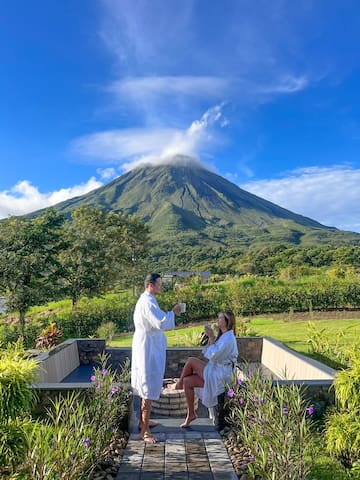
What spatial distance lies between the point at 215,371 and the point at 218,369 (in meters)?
0.03

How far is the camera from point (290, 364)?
5.61 m

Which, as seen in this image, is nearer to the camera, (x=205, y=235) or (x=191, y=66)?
(x=191, y=66)

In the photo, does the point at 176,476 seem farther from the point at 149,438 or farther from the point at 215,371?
the point at 215,371

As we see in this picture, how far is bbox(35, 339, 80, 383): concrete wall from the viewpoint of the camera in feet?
17.0

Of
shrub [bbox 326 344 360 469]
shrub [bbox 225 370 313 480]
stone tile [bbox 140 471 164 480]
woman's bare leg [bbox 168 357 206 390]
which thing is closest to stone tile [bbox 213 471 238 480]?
shrub [bbox 225 370 313 480]

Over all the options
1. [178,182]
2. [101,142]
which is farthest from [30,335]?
[178,182]

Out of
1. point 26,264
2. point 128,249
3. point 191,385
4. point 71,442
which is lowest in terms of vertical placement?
point 191,385

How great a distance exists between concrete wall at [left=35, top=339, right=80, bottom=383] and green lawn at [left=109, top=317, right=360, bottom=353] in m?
2.23

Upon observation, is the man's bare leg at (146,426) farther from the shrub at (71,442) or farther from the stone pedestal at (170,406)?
the stone pedestal at (170,406)

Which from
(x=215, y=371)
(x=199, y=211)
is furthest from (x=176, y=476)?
(x=199, y=211)

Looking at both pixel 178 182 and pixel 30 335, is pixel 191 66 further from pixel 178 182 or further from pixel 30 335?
Result: pixel 178 182

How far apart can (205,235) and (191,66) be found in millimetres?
45289

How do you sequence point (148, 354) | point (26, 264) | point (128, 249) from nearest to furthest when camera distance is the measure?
1. point (148, 354)
2. point (26, 264)
3. point (128, 249)

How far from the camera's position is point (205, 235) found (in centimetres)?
6081
